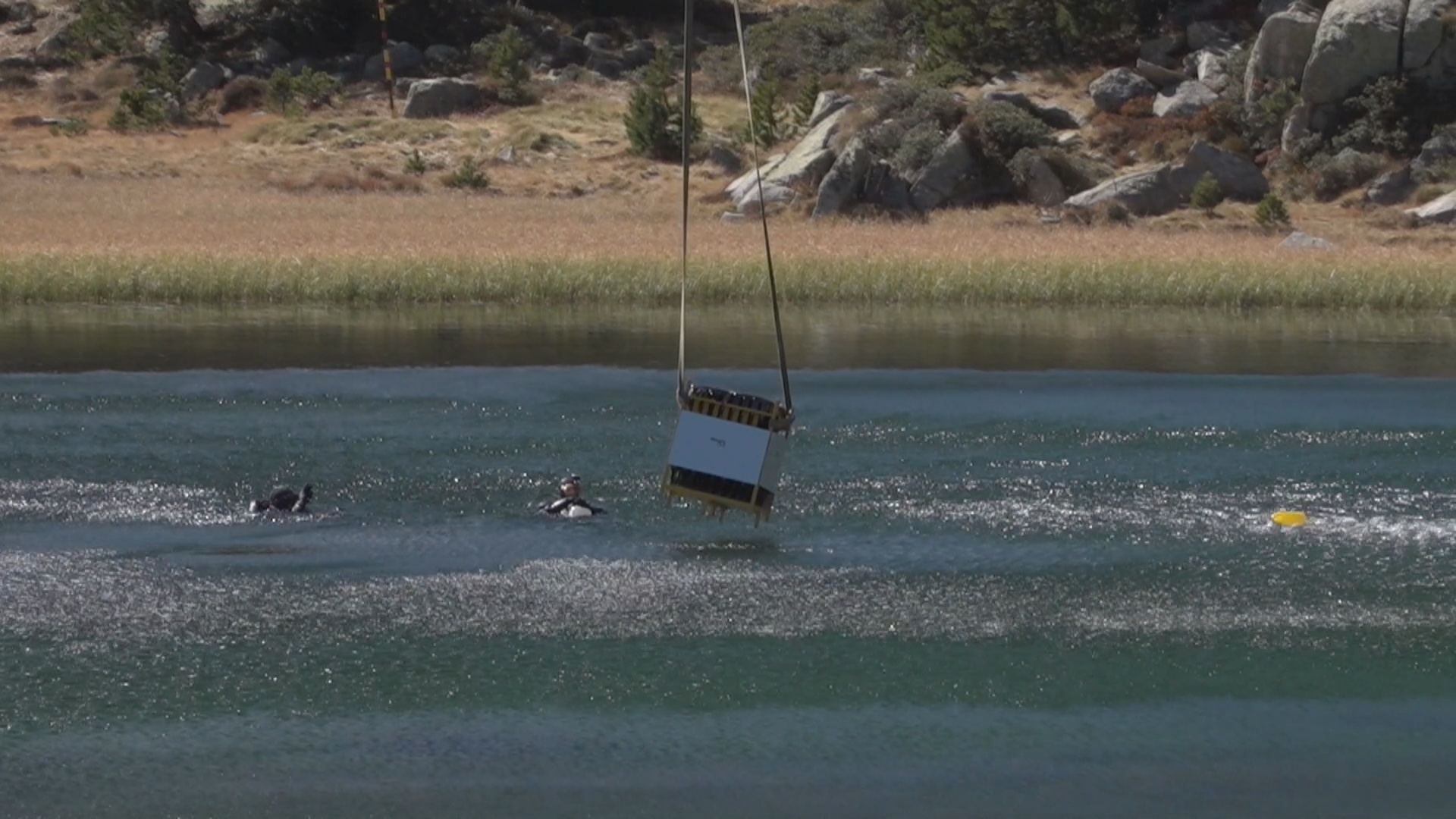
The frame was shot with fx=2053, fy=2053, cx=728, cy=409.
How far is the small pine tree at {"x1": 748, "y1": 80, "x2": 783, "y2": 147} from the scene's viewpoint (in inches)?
2547

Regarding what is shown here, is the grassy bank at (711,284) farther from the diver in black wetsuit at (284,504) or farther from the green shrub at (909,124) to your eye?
the diver in black wetsuit at (284,504)

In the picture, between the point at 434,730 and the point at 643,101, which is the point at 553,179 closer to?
the point at 643,101

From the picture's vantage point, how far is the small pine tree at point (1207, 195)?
5431 cm

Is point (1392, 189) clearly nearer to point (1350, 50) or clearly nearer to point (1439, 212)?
point (1439, 212)

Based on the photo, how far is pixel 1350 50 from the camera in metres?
57.9

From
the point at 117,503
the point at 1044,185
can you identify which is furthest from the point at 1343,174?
the point at 117,503

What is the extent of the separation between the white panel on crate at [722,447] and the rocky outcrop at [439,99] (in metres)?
53.9

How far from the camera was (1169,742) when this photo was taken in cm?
1414

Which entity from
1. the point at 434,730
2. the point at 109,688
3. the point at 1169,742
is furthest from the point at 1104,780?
the point at 109,688

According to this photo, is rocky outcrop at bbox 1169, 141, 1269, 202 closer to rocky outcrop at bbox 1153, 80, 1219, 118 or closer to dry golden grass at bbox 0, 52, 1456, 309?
dry golden grass at bbox 0, 52, 1456, 309

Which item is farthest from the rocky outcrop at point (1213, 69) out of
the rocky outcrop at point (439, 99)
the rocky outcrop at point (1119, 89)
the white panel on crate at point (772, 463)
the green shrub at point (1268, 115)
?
the white panel on crate at point (772, 463)

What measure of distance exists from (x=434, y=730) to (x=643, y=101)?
168ft

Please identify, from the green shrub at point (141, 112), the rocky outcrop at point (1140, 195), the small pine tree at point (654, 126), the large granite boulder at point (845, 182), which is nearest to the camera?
the rocky outcrop at point (1140, 195)

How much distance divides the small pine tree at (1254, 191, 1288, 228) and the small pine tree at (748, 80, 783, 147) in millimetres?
16573
